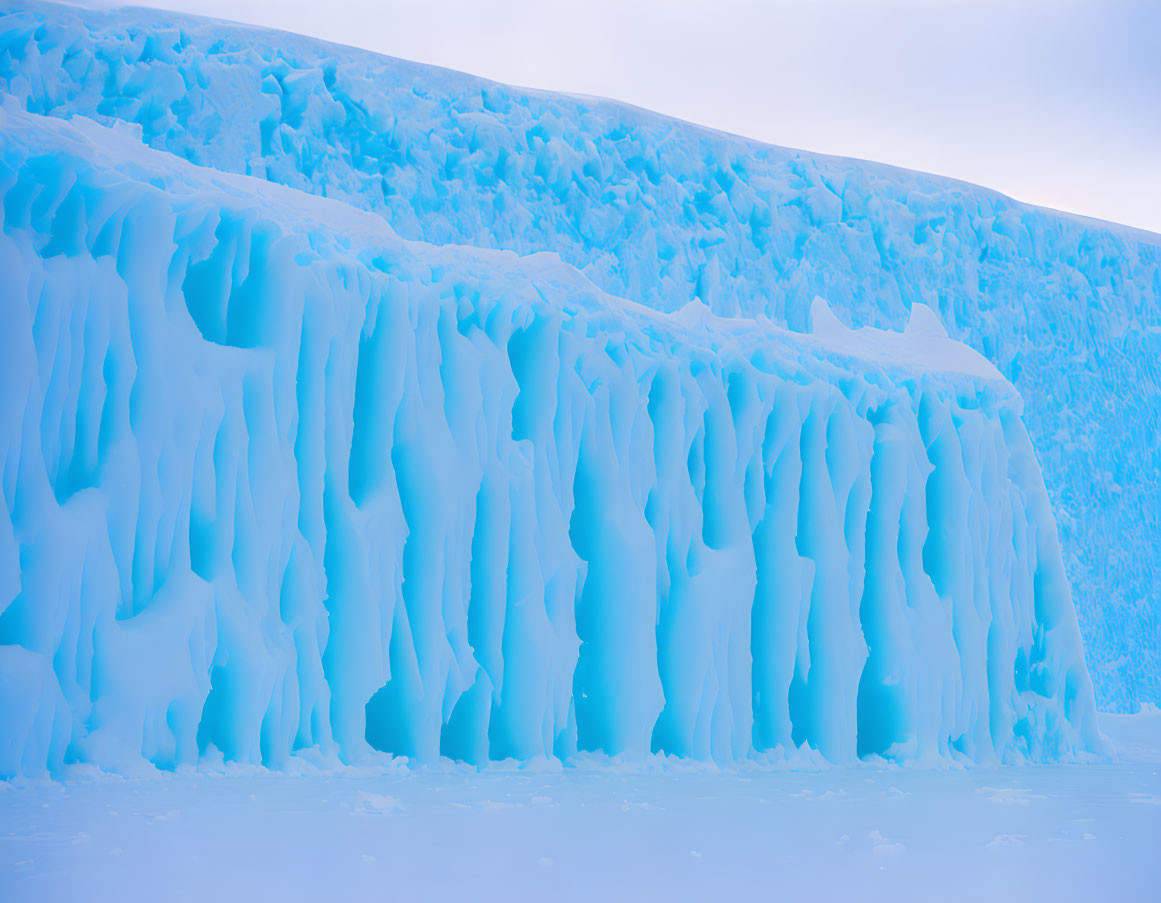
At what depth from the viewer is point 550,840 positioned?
284 centimetres

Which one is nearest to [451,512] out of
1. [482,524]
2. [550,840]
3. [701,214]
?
[482,524]

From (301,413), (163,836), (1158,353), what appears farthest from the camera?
(1158,353)

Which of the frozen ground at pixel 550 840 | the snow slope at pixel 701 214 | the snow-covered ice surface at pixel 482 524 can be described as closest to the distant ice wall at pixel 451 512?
the snow-covered ice surface at pixel 482 524

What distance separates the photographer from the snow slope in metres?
5.21

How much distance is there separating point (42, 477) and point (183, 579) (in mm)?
554

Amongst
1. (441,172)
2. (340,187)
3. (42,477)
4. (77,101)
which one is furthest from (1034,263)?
(42,477)

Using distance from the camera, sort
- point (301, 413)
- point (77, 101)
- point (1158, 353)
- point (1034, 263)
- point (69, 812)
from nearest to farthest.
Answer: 1. point (69, 812)
2. point (301, 413)
3. point (77, 101)
4. point (1034, 263)
5. point (1158, 353)

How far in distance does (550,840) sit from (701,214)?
438cm

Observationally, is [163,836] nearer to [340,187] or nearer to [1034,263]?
[340,187]

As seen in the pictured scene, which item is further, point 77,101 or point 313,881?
point 77,101

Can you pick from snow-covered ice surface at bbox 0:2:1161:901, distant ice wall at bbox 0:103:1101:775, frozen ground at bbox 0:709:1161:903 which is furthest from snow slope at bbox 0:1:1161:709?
frozen ground at bbox 0:709:1161:903

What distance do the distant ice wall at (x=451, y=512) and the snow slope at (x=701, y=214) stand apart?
1.00 m

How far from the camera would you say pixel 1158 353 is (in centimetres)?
811

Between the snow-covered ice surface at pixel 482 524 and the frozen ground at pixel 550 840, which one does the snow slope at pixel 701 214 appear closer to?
the snow-covered ice surface at pixel 482 524
